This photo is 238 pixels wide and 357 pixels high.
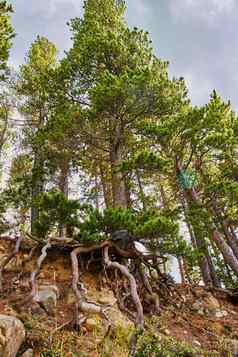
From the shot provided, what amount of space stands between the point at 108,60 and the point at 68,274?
26.0ft

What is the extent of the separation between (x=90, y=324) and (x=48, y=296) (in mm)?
1109

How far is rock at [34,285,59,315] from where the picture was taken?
528cm

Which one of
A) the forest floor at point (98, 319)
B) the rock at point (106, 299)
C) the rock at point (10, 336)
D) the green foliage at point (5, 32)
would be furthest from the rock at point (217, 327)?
the green foliage at point (5, 32)

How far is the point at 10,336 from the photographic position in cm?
353

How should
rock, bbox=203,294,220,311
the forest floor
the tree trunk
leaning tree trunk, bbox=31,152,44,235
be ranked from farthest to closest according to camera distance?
the tree trunk < leaning tree trunk, bbox=31,152,44,235 < rock, bbox=203,294,220,311 < the forest floor

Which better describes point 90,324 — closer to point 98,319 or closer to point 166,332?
point 98,319

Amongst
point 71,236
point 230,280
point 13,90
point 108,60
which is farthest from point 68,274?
Answer: point 13,90

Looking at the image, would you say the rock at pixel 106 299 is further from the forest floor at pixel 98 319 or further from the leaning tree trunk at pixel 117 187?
the leaning tree trunk at pixel 117 187

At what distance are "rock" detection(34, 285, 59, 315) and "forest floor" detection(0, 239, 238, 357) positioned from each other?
4 centimetres

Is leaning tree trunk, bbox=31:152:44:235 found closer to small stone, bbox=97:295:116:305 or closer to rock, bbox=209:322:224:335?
small stone, bbox=97:295:116:305

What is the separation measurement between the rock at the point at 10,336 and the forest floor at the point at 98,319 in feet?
0.85

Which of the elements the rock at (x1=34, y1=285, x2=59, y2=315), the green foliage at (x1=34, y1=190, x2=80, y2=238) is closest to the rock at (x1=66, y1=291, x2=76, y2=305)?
the rock at (x1=34, y1=285, x2=59, y2=315)

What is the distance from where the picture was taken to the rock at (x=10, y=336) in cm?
339

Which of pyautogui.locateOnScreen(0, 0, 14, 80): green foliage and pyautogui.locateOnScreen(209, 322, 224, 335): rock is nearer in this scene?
pyautogui.locateOnScreen(209, 322, 224, 335): rock
